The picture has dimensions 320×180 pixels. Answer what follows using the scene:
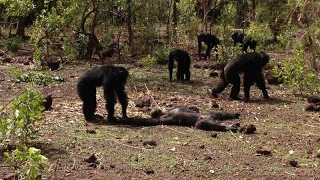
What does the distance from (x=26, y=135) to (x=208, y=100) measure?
597cm

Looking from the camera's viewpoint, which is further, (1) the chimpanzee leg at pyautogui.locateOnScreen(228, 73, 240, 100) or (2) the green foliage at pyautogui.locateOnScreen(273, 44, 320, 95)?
(2) the green foliage at pyautogui.locateOnScreen(273, 44, 320, 95)

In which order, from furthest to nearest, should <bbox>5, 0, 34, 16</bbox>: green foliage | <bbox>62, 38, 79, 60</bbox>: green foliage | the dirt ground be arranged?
<bbox>62, 38, 79, 60</bbox>: green foliage, <bbox>5, 0, 34, 16</bbox>: green foliage, the dirt ground

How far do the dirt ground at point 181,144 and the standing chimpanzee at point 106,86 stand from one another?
31cm

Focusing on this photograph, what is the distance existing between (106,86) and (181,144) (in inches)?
80.3

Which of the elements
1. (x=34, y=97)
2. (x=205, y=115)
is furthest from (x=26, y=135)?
(x=205, y=115)

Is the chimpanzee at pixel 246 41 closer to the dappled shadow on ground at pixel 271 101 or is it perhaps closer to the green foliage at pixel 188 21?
the green foliage at pixel 188 21

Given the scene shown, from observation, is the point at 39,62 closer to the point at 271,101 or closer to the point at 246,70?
the point at 246,70

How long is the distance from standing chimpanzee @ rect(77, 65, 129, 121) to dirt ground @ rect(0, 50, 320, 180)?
0.31 m

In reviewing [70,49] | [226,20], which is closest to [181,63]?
[70,49]

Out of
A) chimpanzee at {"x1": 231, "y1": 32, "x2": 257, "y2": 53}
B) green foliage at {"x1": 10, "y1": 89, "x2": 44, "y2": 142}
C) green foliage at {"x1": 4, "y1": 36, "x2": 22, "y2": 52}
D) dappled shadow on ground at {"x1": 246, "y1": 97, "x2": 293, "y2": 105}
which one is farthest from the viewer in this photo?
green foliage at {"x1": 4, "y1": 36, "x2": 22, "y2": 52}

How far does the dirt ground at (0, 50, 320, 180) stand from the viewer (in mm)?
6805

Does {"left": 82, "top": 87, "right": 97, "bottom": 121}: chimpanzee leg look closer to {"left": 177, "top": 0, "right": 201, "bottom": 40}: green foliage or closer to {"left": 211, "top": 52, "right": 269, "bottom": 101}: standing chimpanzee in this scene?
{"left": 211, "top": 52, "right": 269, "bottom": 101}: standing chimpanzee

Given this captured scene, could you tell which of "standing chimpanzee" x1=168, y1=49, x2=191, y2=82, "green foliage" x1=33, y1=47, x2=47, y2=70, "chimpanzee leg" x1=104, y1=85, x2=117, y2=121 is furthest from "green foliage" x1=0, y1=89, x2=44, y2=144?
"green foliage" x1=33, y1=47, x2=47, y2=70

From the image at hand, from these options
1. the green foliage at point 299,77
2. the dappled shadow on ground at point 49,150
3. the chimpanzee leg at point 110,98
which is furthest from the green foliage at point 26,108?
the green foliage at point 299,77
